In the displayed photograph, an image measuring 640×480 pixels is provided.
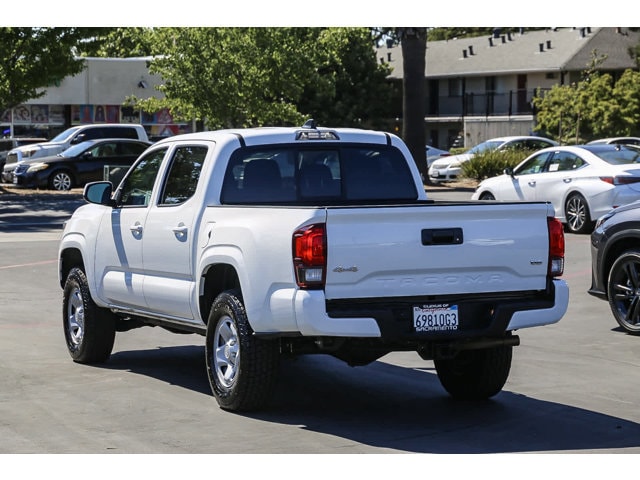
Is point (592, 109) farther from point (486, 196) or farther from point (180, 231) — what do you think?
point (180, 231)

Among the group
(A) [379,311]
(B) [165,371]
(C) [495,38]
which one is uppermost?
(C) [495,38]

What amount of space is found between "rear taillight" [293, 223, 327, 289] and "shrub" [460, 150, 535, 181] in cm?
3261

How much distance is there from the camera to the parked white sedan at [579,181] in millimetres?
21625

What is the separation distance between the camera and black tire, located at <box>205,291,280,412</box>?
8.13 meters

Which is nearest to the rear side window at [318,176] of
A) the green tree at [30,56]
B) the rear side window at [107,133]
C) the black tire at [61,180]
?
the green tree at [30,56]

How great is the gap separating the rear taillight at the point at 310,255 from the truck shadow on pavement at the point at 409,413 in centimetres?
97

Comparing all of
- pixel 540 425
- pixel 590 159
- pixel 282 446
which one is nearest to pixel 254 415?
pixel 282 446

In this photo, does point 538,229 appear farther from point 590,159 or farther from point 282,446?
point 590,159

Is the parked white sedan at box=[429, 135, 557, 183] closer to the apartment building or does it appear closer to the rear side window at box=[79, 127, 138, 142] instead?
the rear side window at box=[79, 127, 138, 142]

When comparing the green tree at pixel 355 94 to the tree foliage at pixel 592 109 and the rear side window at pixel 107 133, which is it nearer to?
the tree foliage at pixel 592 109

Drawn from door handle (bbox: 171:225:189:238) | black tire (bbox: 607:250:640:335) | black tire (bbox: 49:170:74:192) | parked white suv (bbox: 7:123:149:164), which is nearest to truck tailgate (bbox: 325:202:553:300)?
door handle (bbox: 171:225:189:238)

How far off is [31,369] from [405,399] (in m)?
3.18

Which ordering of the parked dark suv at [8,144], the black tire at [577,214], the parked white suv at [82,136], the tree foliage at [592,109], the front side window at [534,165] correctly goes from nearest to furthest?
the black tire at [577,214], the front side window at [534,165], the parked white suv at [82,136], the parked dark suv at [8,144], the tree foliage at [592,109]

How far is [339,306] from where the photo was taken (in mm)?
7758
